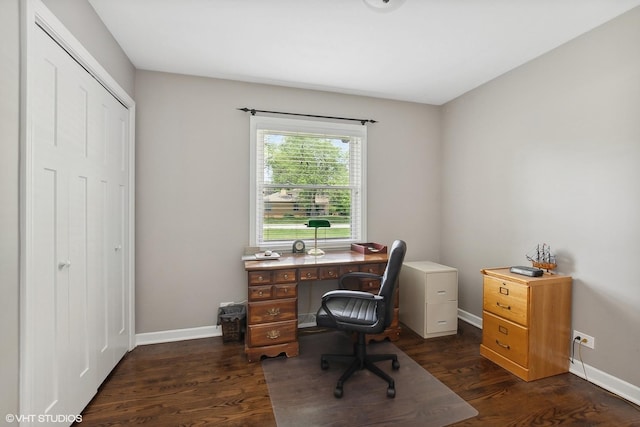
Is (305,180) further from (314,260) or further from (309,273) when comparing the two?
(309,273)

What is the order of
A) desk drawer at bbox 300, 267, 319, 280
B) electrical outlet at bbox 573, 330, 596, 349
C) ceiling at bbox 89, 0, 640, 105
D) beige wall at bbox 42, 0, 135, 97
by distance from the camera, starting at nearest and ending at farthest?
beige wall at bbox 42, 0, 135, 97
ceiling at bbox 89, 0, 640, 105
electrical outlet at bbox 573, 330, 596, 349
desk drawer at bbox 300, 267, 319, 280

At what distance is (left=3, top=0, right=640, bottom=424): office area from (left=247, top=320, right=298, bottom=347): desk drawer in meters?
0.67

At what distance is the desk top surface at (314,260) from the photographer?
249 centimetres

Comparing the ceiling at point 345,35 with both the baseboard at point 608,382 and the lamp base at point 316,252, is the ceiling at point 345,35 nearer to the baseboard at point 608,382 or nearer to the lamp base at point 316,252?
the lamp base at point 316,252

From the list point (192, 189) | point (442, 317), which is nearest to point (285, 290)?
point (192, 189)

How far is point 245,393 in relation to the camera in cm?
201

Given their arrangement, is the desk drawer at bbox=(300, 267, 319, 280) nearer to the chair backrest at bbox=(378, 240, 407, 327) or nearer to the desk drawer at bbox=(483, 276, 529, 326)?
the chair backrest at bbox=(378, 240, 407, 327)

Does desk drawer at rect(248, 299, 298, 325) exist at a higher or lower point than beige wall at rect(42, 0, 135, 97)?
lower

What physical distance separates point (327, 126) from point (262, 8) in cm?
150

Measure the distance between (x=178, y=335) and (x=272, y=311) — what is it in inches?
43.4

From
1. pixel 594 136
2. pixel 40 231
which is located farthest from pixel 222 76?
pixel 594 136

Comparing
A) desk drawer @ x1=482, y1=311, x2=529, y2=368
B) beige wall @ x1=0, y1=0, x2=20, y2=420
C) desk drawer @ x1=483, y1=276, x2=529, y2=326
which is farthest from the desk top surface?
beige wall @ x1=0, y1=0, x2=20, y2=420

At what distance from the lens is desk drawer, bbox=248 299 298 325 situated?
244cm

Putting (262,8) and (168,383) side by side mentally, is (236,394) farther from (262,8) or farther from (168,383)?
(262,8)
